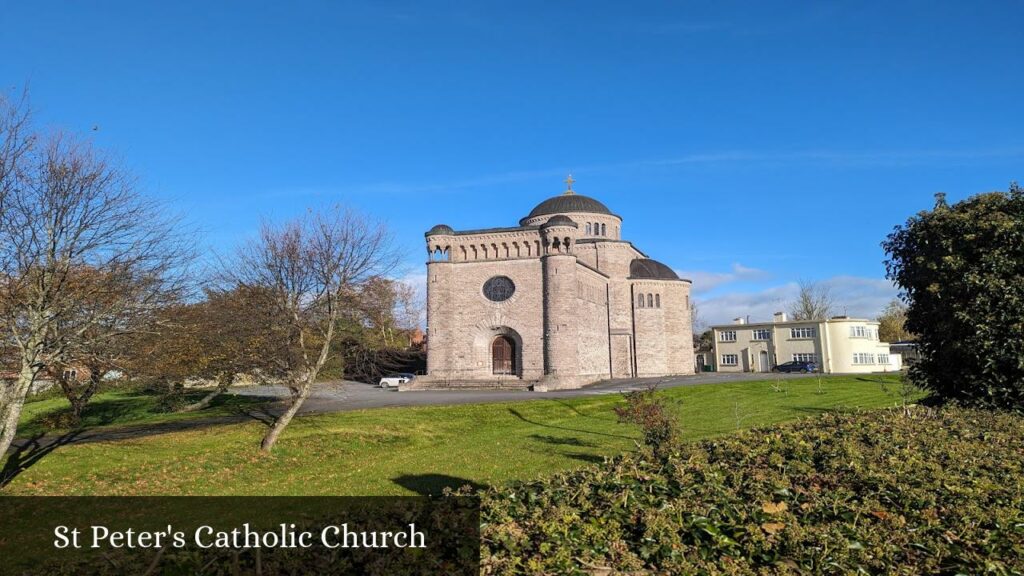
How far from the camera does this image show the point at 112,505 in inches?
495

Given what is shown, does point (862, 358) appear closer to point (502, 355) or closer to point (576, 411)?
point (502, 355)

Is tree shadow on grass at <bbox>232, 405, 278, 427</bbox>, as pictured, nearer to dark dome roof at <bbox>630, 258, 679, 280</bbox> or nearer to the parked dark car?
dark dome roof at <bbox>630, 258, 679, 280</bbox>

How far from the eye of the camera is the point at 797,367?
54344 mm

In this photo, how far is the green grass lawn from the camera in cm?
1385

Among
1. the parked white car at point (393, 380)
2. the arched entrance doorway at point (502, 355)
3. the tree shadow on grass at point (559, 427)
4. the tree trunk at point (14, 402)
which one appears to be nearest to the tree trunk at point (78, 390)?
the tree trunk at point (14, 402)

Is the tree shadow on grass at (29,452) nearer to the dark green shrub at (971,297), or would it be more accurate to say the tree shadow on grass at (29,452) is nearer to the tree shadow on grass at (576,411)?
the tree shadow on grass at (576,411)

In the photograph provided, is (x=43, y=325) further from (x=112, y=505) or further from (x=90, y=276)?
(x=112, y=505)

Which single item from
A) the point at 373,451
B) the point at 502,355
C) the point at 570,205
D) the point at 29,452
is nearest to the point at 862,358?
the point at 570,205

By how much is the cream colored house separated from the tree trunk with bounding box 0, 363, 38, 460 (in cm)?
5595

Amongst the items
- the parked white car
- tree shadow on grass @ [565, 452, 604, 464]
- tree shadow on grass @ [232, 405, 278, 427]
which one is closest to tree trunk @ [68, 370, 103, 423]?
tree shadow on grass @ [232, 405, 278, 427]

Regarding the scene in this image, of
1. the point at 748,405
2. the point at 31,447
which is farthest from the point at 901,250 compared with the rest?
the point at 31,447

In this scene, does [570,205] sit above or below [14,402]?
above

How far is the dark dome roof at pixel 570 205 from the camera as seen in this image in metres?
49.4

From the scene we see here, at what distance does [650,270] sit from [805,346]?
724 inches
